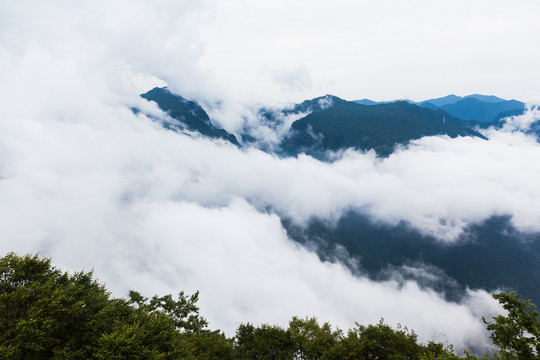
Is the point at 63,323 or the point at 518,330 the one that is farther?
the point at 63,323

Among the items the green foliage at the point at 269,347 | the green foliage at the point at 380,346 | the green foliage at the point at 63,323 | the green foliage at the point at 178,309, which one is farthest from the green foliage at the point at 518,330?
the green foliage at the point at 178,309

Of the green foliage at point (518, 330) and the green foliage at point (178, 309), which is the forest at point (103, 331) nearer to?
the green foliage at point (518, 330)

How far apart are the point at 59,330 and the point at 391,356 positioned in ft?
168

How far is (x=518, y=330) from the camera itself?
2575 cm

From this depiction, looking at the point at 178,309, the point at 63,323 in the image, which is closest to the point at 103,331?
the point at 63,323

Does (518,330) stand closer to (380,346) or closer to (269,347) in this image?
(380,346)

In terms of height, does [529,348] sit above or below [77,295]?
above

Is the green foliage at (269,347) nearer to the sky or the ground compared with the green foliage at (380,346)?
nearer to the ground

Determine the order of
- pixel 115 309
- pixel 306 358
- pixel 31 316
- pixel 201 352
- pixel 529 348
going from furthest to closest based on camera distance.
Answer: pixel 306 358 < pixel 201 352 < pixel 115 309 < pixel 31 316 < pixel 529 348

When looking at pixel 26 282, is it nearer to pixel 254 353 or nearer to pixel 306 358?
pixel 254 353

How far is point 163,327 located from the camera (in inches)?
1441

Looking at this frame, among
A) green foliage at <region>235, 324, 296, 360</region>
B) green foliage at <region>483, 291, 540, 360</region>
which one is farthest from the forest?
green foliage at <region>235, 324, 296, 360</region>

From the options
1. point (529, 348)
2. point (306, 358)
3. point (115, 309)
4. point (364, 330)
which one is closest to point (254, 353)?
point (306, 358)

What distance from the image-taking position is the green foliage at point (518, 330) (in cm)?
2448
